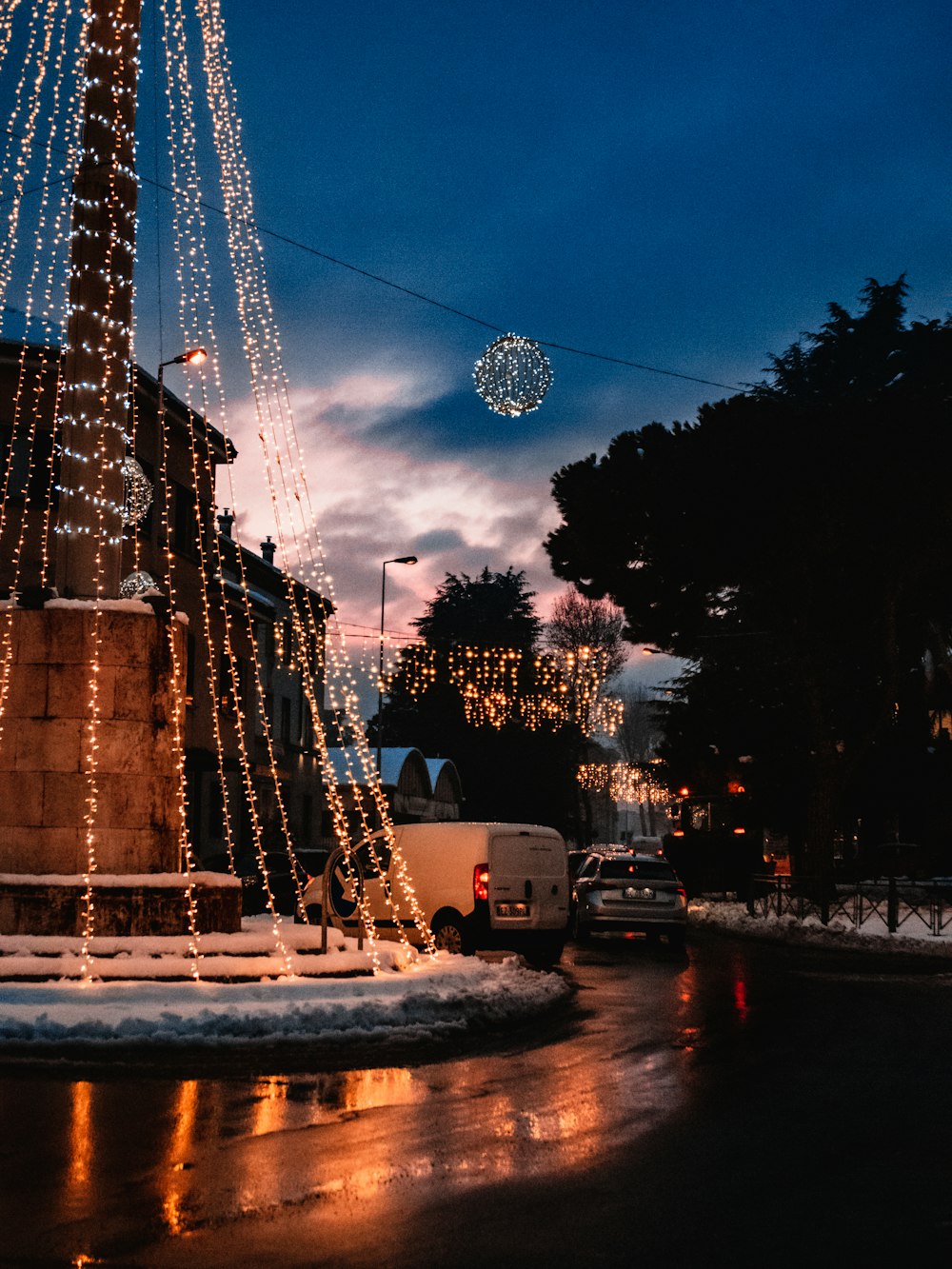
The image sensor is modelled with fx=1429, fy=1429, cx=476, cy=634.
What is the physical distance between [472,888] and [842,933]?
1179cm

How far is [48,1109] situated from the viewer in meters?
7.86

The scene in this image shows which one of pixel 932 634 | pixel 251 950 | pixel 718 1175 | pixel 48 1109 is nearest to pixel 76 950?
pixel 251 950

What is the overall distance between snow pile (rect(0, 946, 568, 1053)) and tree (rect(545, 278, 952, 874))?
2060cm

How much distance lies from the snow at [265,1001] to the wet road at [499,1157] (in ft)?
1.96

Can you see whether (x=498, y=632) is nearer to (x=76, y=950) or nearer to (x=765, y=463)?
(x=765, y=463)

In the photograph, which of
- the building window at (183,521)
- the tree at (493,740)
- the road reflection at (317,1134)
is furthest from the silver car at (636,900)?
the tree at (493,740)

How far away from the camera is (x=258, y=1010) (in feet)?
36.5

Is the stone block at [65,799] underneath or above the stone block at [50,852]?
above

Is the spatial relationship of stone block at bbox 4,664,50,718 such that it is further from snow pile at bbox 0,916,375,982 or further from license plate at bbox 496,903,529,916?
license plate at bbox 496,903,529,916

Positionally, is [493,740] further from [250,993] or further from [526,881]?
[250,993]

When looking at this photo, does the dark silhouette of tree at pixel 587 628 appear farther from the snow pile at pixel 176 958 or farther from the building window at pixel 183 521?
the snow pile at pixel 176 958

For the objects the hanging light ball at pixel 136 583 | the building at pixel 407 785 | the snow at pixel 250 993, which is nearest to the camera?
the snow at pixel 250 993

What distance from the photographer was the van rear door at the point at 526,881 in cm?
1828

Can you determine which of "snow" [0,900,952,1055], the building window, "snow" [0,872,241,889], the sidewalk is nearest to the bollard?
the sidewalk
